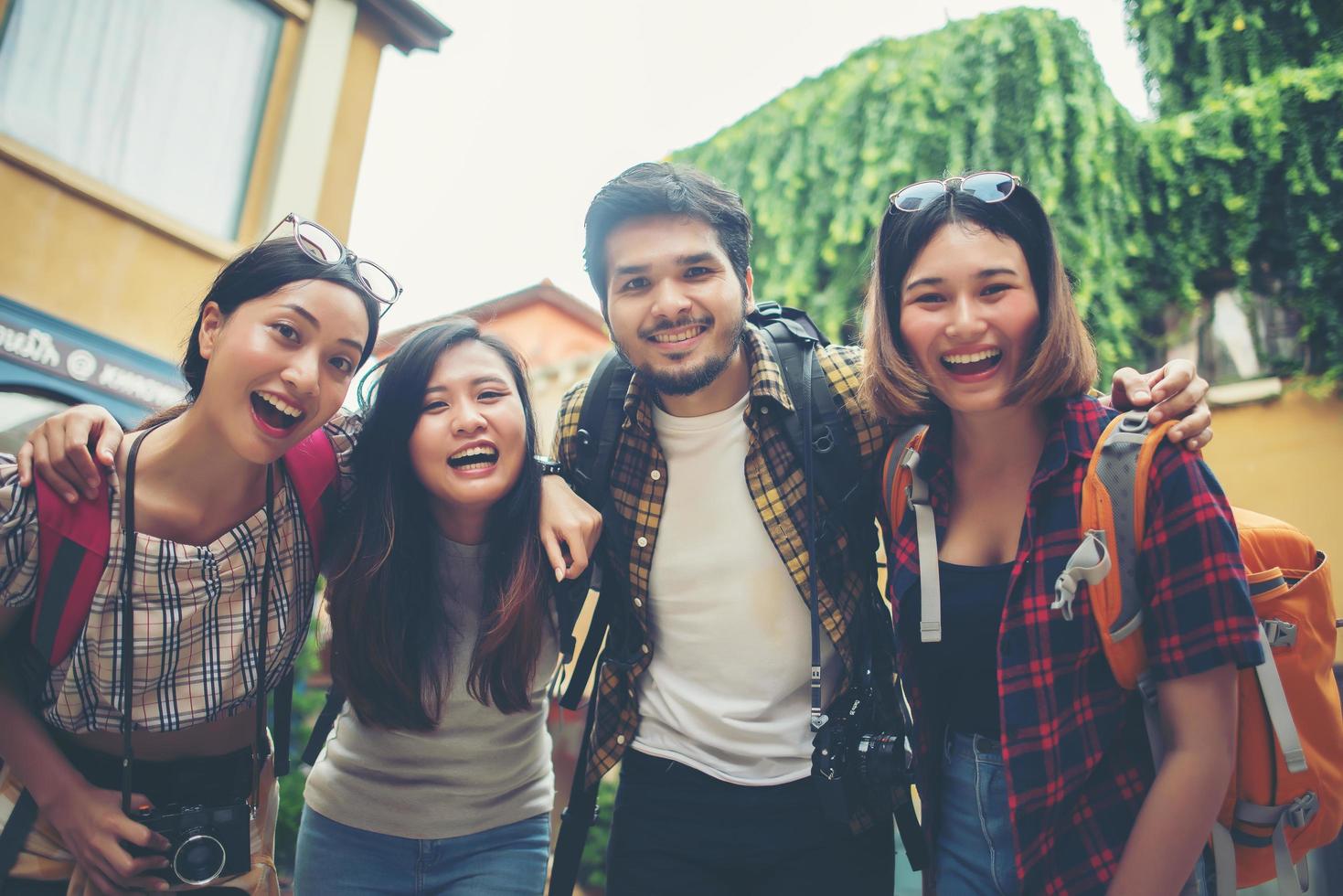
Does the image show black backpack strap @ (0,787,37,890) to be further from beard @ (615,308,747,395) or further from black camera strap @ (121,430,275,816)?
→ beard @ (615,308,747,395)

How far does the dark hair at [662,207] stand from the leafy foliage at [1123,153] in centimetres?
375

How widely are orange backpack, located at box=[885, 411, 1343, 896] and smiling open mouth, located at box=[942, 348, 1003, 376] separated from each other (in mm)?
329

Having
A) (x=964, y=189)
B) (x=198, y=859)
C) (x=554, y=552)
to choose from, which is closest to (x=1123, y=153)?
(x=964, y=189)

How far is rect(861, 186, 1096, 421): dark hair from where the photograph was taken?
203 cm

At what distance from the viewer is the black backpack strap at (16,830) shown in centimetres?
192

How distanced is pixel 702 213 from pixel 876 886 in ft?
6.62

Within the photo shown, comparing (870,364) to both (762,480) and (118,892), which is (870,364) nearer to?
(762,480)

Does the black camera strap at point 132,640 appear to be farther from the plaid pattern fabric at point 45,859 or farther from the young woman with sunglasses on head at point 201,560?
the plaid pattern fabric at point 45,859

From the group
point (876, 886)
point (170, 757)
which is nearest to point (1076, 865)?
point (876, 886)

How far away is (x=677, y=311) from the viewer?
8.27 ft

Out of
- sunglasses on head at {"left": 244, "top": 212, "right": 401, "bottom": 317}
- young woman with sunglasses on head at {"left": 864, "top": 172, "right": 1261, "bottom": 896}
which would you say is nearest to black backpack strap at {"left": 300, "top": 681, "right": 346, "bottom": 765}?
sunglasses on head at {"left": 244, "top": 212, "right": 401, "bottom": 317}

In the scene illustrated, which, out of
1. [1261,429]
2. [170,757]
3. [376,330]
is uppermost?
[1261,429]

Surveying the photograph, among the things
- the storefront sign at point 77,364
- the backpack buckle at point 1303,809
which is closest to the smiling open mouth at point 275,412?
the backpack buckle at point 1303,809

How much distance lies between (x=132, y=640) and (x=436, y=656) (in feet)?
2.54
